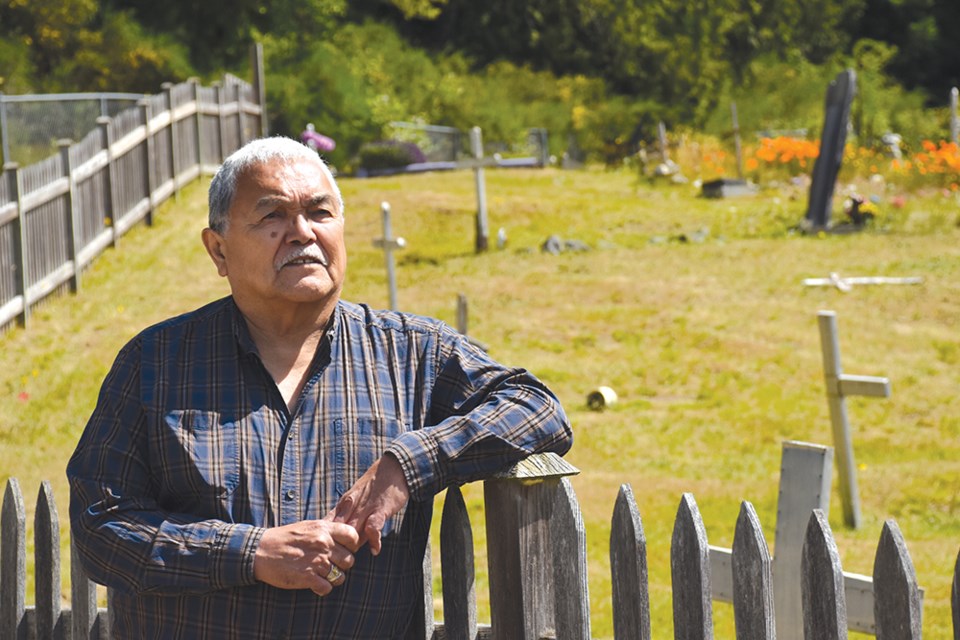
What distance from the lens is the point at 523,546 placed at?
262 centimetres

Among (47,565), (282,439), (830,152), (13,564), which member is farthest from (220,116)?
(282,439)

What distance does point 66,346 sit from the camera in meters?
11.1

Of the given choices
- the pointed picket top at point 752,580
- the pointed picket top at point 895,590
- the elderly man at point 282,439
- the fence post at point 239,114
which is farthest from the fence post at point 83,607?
the fence post at point 239,114

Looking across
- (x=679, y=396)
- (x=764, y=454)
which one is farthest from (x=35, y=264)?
(x=764, y=454)

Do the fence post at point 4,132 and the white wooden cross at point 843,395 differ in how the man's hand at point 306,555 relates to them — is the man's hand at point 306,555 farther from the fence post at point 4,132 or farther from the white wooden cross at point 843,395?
the fence post at point 4,132

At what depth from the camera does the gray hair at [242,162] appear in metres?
2.56

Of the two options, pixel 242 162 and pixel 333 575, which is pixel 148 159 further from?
pixel 333 575

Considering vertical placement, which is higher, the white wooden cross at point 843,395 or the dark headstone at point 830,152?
the dark headstone at point 830,152

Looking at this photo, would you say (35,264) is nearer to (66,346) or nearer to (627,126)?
(66,346)

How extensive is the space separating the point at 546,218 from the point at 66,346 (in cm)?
829

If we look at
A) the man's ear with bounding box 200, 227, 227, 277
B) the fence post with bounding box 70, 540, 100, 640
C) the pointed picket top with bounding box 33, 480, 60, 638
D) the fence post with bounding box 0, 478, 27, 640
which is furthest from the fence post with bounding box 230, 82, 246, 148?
the man's ear with bounding box 200, 227, 227, 277

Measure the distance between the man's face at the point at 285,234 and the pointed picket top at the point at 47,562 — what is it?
107 cm

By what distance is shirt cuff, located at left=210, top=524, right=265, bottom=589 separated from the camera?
2393 mm

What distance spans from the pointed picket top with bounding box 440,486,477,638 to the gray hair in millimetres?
682
